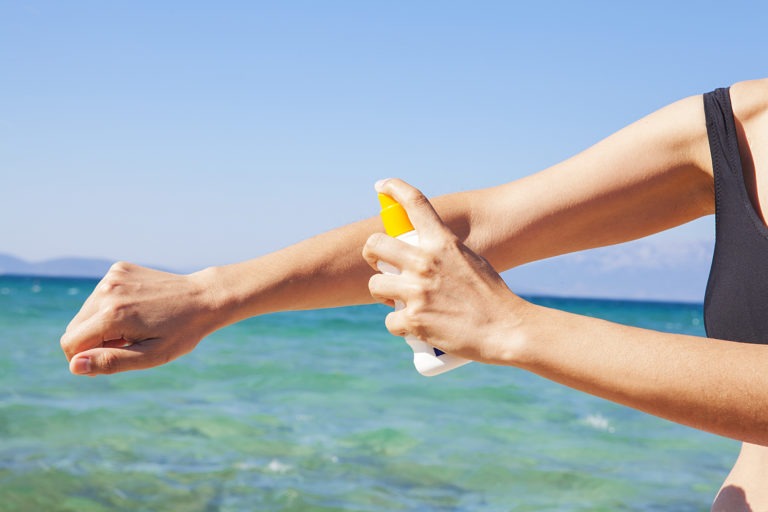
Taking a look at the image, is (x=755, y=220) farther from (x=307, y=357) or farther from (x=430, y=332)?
(x=307, y=357)

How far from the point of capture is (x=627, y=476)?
4301 millimetres

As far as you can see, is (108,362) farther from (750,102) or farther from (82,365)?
(750,102)

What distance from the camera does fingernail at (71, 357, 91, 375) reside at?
42.5 inches

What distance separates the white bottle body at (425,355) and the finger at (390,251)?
0.02 m

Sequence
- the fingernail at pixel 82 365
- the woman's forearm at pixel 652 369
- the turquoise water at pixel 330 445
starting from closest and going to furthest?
the woman's forearm at pixel 652 369 → the fingernail at pixel 82 365 → the turquoise water at pixel 330 445

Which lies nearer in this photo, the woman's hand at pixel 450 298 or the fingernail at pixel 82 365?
the woman's hand at pixel 450 298

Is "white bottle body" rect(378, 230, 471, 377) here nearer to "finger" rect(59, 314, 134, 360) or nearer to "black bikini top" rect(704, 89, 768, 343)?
"finger" rect(59, 314, 134, 360)

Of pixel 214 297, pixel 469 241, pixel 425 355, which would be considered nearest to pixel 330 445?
pixel 469 241

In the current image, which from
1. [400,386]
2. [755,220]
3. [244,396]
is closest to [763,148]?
[755,220]

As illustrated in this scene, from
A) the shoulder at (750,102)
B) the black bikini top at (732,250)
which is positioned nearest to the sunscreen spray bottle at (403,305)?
the black bikini top at (732,250)

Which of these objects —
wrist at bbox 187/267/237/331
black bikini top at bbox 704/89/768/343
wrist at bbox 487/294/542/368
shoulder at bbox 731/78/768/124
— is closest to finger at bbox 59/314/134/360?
wrist at bbox 187/267/237/331

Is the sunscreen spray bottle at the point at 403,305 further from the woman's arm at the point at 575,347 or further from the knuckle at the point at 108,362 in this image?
the knuckle at the point at 108,362

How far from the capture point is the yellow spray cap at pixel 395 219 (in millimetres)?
1019

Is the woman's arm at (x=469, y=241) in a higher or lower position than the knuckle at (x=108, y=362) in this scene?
higher
